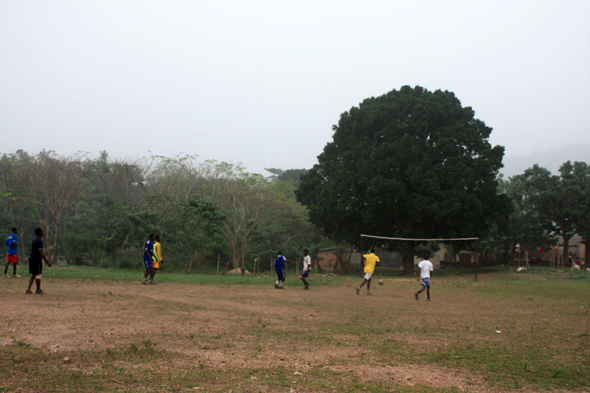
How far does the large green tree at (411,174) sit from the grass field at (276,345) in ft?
49.9

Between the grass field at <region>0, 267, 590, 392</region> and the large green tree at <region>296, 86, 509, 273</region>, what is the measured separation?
598 inches

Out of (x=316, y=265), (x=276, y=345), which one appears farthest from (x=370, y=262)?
(x=316, y=265)

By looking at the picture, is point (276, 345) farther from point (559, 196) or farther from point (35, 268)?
point (559, 196)

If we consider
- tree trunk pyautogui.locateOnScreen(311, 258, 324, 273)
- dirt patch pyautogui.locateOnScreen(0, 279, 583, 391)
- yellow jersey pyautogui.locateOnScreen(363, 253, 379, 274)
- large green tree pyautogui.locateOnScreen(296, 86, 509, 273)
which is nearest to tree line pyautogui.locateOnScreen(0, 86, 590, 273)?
large green tree pyautogui.locateOnScreen(296, 86, 509, 273)

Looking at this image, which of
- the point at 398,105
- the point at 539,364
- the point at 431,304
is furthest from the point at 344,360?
the point at 398,105

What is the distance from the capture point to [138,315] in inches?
373

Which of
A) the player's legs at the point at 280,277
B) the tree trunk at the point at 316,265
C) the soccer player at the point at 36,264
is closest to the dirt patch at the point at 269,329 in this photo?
the soccer player at the point at 36,264

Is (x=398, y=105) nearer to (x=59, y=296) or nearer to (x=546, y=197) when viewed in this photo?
(x=546, y=197)

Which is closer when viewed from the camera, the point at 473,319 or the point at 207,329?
the point at 207,329

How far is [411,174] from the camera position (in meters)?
28.3

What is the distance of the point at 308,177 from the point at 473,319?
24138 millimetres

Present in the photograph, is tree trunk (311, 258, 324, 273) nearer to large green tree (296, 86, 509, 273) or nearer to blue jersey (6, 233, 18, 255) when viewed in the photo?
large green tree (296, 86, 509, 273)

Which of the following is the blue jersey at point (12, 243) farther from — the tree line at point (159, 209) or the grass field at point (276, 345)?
the tree line at point (159, 209)

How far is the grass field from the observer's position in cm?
535
